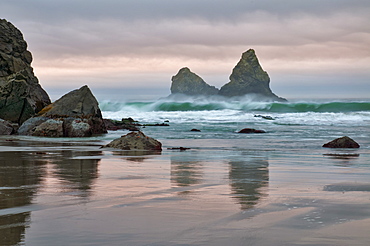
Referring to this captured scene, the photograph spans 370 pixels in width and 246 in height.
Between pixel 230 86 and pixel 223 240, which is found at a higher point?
pixel 230 86

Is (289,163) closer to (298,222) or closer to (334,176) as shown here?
(334,176)

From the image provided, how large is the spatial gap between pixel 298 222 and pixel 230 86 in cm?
10543

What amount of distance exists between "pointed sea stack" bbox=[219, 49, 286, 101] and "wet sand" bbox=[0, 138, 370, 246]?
3901 inches

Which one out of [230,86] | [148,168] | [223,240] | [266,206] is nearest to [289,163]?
→ [148,168]

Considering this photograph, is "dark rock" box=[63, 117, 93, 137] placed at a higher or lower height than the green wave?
lower

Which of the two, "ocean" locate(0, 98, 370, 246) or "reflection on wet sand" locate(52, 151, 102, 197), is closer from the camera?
"ocean" locate(0, 98, 370, 246)

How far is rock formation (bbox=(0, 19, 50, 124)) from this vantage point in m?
21.9

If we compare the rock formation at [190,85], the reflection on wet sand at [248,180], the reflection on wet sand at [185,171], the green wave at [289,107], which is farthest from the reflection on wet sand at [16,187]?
the rock formation at [190,85]

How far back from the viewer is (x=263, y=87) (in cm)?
10888

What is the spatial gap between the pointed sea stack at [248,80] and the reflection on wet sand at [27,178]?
9762cm

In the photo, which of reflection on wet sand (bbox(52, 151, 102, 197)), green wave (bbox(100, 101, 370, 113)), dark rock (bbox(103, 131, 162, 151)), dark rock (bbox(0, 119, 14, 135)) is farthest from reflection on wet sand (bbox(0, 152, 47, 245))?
green wave (bbox(100, 101, 370, 113))

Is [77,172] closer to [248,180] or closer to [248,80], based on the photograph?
[248,180]

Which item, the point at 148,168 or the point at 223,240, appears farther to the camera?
the point at 148,168

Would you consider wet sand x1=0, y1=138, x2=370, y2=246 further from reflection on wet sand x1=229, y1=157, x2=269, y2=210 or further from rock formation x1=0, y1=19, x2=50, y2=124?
rock formation x1=0, y1=19, x2=50, y2=124
